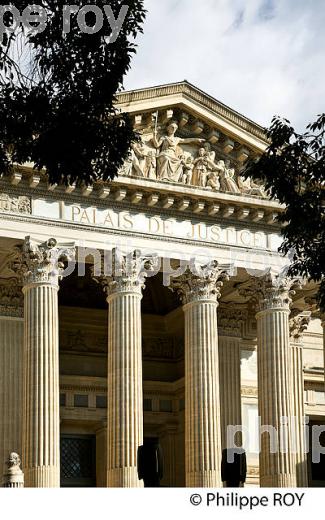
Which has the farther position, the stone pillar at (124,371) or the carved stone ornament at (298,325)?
the carved stone ornament at (298,325)

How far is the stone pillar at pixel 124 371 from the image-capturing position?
42344 mm

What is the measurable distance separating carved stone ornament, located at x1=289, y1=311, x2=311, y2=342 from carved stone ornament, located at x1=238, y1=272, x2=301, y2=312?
4194 mm

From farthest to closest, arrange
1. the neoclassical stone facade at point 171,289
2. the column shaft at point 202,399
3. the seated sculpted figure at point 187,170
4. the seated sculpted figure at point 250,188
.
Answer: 1. the seated sculpted figure at point 250,188
2. the seated sculpted figure at point 187,170
3. the column shaft at point 202,399
4. the neoclassical stone facade at point 171,289

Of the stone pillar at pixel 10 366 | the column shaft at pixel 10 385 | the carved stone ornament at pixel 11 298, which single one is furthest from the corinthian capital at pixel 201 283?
the column shaft at pixel 10 385

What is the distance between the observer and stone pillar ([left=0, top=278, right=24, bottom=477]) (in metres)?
44.8

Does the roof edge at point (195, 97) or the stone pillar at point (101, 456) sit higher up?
the roof edge at point (195, 97)

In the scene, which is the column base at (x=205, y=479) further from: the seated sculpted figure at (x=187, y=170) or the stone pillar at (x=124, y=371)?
the seated sculpted figure at (x=187, y=170)

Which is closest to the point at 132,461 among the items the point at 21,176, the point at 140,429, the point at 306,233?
the point at 140,429

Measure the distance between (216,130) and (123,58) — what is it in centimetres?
2152

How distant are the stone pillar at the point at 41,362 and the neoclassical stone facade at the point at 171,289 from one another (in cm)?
4

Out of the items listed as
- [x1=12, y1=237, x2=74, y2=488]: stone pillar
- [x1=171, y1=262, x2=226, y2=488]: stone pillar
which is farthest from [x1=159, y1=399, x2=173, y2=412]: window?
[x1=12, y1=237, x2=74, y2=488]: stone pillar

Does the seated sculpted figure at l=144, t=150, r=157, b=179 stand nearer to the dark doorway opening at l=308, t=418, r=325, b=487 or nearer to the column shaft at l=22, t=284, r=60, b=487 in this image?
the column shaft at l=22, t=284, r=60, b=487

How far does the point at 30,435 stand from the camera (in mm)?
41156

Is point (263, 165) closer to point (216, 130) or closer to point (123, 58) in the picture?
point (123, 58)
